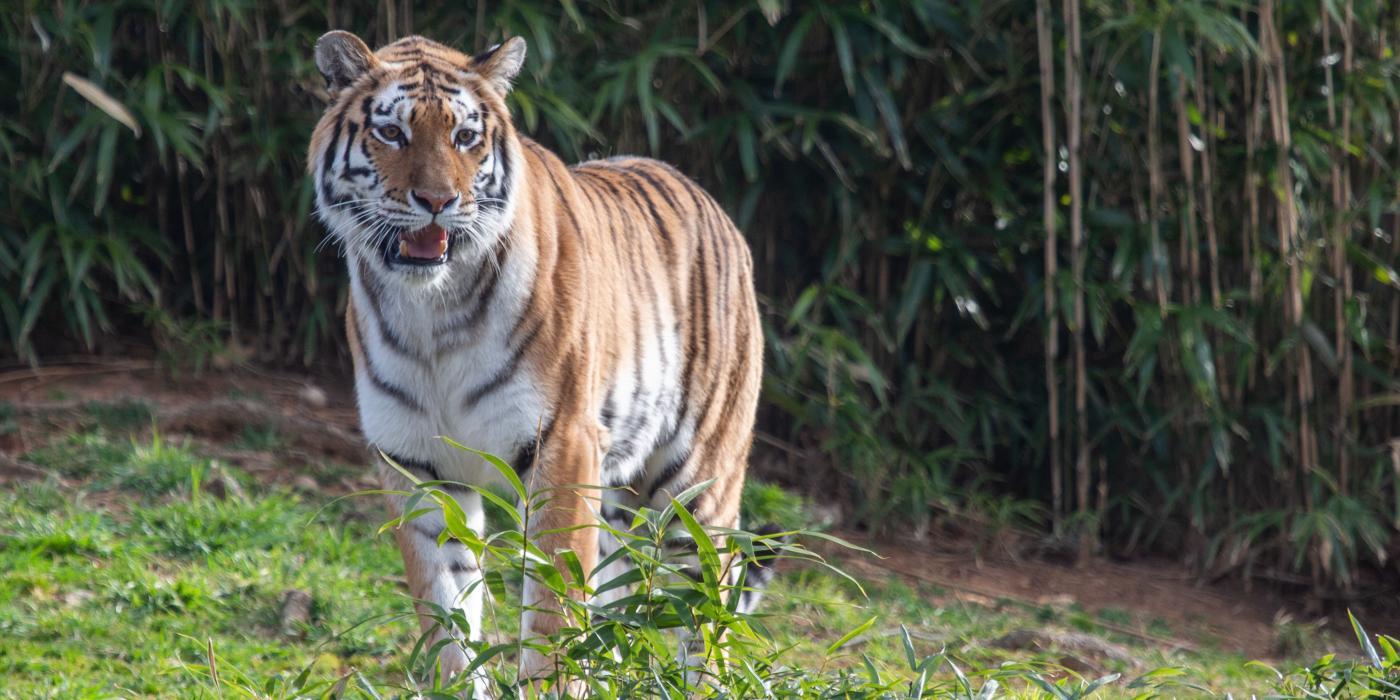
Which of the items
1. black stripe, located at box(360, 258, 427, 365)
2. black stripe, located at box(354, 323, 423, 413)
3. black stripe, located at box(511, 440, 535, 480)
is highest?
black stripe, located at box(360, 258, 427, 365)

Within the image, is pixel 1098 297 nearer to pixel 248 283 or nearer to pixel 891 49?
pixel 891 49

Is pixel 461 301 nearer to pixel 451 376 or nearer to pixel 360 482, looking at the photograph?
pixel 451 376

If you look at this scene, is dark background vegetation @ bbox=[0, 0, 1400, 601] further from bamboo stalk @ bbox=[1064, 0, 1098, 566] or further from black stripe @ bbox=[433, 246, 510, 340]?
black stripe @ bbox=[433, 246, 510, 340]

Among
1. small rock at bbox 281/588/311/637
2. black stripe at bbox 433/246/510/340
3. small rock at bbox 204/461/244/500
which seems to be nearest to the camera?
black stripe at bbox 433/246/510/340

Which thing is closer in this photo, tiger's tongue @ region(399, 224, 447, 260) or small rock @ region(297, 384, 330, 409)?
tiger's tongue @ region(399, 224, 447, 260)

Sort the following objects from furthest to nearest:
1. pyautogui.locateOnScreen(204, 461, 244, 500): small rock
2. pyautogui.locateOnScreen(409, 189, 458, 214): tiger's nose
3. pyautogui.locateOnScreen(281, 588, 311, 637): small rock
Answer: pyautogui.locateOnScreen(204, 461, 244, 500): small rock
pyautogui.locateOnScreen(281, 588, 311, 637): small rock
pyautogui.locateOnScreen(409, 189, 458, 214): tiger's nose

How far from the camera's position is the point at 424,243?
9.70 ft

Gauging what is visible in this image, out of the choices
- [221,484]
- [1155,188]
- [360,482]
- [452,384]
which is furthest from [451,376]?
[1155,188]

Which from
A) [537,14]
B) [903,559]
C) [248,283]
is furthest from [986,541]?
[248,283]

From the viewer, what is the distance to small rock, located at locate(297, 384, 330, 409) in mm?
5523

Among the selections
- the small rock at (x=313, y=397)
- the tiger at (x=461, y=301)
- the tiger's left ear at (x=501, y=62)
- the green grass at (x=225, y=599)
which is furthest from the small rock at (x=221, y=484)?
the tiger's left ear at (x=501, y=62)

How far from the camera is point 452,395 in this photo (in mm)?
3014

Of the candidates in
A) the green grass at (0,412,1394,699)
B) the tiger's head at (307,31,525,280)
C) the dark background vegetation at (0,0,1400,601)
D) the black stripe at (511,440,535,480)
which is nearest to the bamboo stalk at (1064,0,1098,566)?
the dark background vegetation at (0,0,1400,601)

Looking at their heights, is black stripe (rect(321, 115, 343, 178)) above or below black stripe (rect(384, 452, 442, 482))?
above
